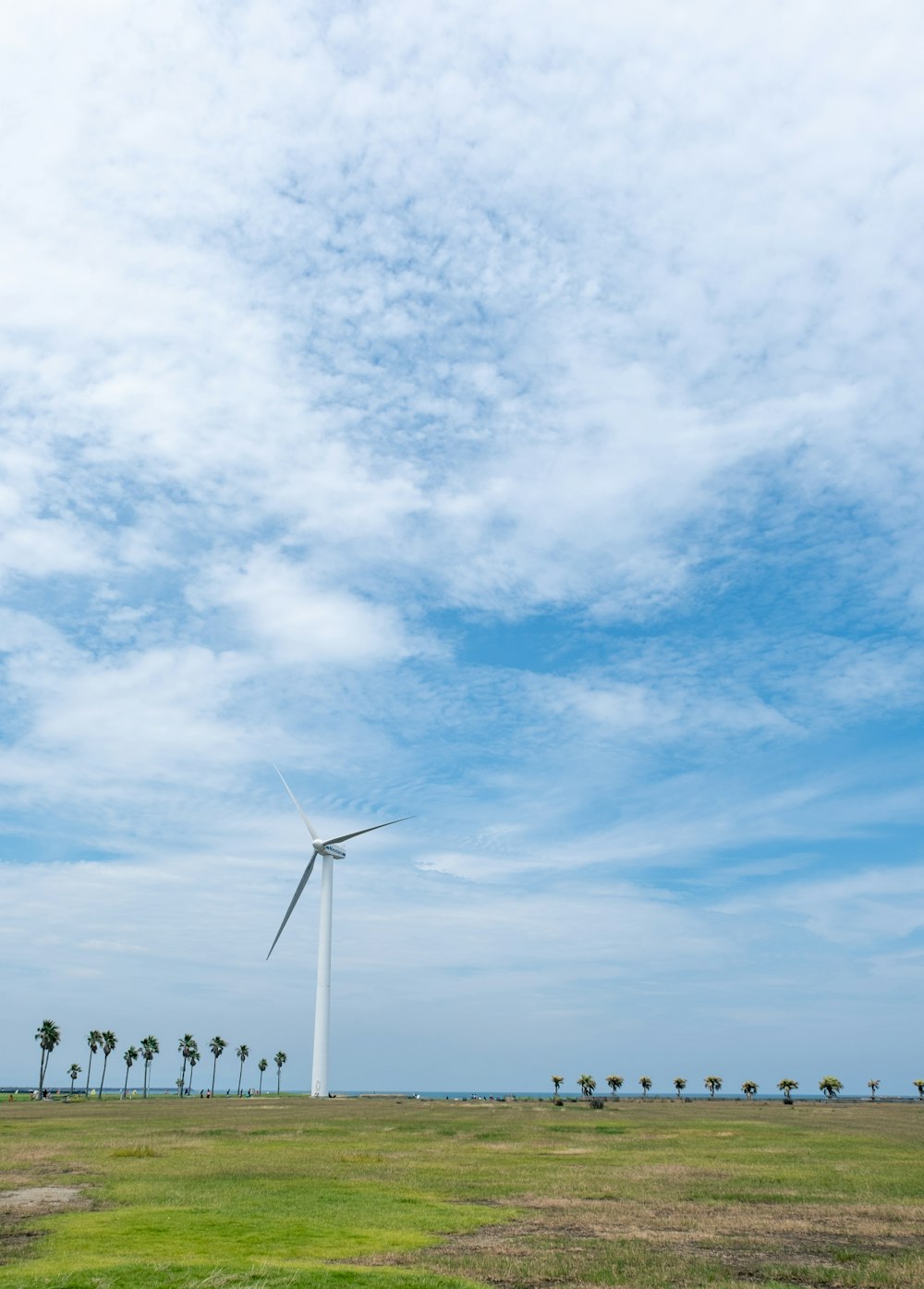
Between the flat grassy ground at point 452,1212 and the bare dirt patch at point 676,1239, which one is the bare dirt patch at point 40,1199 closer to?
the flat grassy ground at point 452,1212

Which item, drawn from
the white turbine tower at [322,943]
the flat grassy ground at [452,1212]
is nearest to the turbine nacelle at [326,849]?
the white turbine tower at [322,943]

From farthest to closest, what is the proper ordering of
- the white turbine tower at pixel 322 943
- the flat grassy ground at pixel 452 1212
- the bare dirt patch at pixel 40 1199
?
the white turbine tower at pixel 322 943 → the bare dirt patch at pixel 40 1199 → the flat grassy ground at pixel 452 1212

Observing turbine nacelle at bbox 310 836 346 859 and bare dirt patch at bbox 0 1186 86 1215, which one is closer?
bare dirt patch at bbox 0 1186 86 1215

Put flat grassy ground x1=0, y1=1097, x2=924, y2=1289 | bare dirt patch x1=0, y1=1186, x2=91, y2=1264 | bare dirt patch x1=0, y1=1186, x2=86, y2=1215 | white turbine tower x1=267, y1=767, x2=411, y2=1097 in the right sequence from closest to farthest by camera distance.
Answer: flat grassy ground x1=0, y1=1097, x2=924, y2=1289 < bare dirt patch x1=0, y1=1186, x2=91, y2=1264 < bare dirt patch x1=0, y1=1186, x2=86, y2=1215 < white turbine tower x1=267, y1=767, x2=411, y2=1097

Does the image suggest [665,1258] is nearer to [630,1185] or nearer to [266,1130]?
[630,1185]

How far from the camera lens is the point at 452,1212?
38938mm

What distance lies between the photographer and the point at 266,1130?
8412cm

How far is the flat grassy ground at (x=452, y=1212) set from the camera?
2688 cm

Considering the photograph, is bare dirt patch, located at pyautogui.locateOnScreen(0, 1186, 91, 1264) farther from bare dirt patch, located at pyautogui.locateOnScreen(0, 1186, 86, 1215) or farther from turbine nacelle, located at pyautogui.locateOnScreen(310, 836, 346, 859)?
turbine nacelle, located at pyautogui.locateOnScreen(310, 836, 346, 859)

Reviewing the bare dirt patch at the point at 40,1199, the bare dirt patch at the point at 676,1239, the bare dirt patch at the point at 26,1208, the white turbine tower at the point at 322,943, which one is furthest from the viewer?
the white turbine tower at the point at 322,943

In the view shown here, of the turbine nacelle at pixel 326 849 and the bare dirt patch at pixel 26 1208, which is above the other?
the turbine nacelle at pixel 326 849

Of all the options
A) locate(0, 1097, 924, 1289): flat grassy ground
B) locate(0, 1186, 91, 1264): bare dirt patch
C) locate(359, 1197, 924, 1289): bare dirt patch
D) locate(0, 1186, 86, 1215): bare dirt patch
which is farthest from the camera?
locate(0, 1186, 86, 1215): bare dirt patch

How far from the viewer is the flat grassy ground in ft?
88.2

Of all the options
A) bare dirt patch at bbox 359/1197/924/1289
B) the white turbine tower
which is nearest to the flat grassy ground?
bare dirt patch at bbox 359/1197/924/1289
